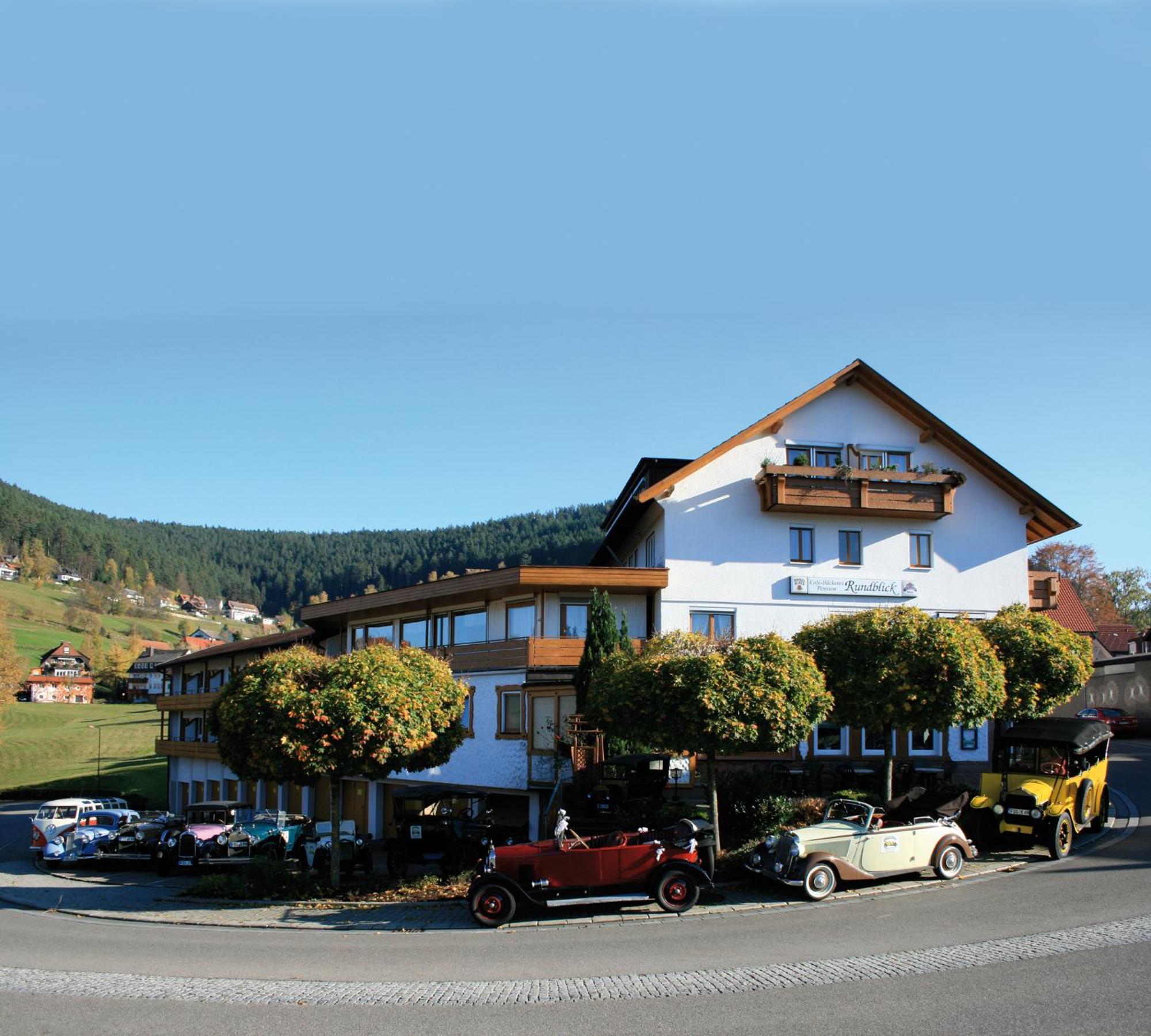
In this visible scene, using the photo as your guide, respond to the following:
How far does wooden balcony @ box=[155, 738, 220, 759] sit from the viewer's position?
172 feet

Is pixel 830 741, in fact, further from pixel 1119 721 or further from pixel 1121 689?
pixel 1121 689

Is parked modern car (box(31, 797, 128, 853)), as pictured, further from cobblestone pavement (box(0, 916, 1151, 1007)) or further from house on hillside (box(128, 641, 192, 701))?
house on hillside (box(128, 641, 192, 701))

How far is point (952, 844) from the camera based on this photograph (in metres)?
19.4

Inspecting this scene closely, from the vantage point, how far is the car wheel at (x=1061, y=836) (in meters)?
20.5

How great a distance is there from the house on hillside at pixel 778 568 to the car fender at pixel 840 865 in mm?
12123

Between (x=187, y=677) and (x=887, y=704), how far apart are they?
51929 mm

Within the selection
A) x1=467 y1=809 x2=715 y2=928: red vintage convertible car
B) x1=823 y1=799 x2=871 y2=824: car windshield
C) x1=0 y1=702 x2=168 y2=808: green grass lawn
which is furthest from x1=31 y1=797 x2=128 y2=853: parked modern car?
x1=0 y1=702 x2=168 y2=808: green grass lawn

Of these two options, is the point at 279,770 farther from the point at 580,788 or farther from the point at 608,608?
the point at 608,608

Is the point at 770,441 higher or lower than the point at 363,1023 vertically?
higher

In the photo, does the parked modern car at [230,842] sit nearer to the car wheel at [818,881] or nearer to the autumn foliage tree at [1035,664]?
the car wheel at [818,881]

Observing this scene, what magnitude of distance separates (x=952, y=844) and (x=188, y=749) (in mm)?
47385

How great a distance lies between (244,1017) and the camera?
12.3 meters

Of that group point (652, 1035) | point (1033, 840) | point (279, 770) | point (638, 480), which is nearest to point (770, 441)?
point (638, 480)

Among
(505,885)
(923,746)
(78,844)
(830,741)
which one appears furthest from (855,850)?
(78,844)
